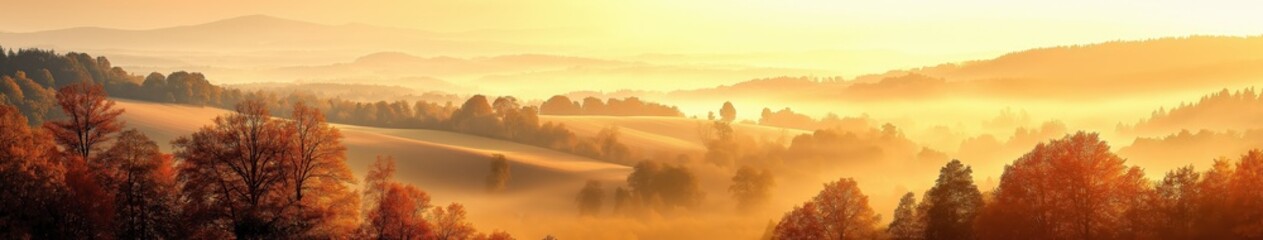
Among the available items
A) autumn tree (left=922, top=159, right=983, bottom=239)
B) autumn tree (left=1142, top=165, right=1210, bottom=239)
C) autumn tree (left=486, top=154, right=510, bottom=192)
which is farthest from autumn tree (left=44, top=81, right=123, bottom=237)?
autumn tree (left=486, top=154, right=510, bottom=192)

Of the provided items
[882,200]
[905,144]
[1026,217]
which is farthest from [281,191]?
[905,144]

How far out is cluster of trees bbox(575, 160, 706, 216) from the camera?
80.4 metres

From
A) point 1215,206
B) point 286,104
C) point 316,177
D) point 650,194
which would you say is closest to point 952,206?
point 1215,206

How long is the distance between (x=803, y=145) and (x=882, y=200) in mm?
33347

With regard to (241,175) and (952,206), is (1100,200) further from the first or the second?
(241,175)

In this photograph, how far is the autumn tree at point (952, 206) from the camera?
38.8m

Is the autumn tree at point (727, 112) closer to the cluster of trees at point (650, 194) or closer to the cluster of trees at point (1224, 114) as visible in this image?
the cluster of trees at point (650, 194)

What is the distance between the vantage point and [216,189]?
1337 inches

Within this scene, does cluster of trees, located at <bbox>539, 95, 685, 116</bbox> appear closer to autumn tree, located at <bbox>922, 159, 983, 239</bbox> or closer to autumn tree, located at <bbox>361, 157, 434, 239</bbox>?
autumn tree, located at <bbox>922, 159, 983, 239</bbox>

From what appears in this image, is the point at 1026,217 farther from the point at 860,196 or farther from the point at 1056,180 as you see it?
the point at 860,196

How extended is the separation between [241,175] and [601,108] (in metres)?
159

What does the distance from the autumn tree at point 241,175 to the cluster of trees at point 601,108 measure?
148 m

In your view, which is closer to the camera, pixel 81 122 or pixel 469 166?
pixel 81 122

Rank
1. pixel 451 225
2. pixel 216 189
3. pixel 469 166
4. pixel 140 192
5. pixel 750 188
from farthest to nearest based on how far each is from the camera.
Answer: pixel 469 166 → pixel 750 188 → pixel 451 225 → pixel 140 192 → pixel 216 189
